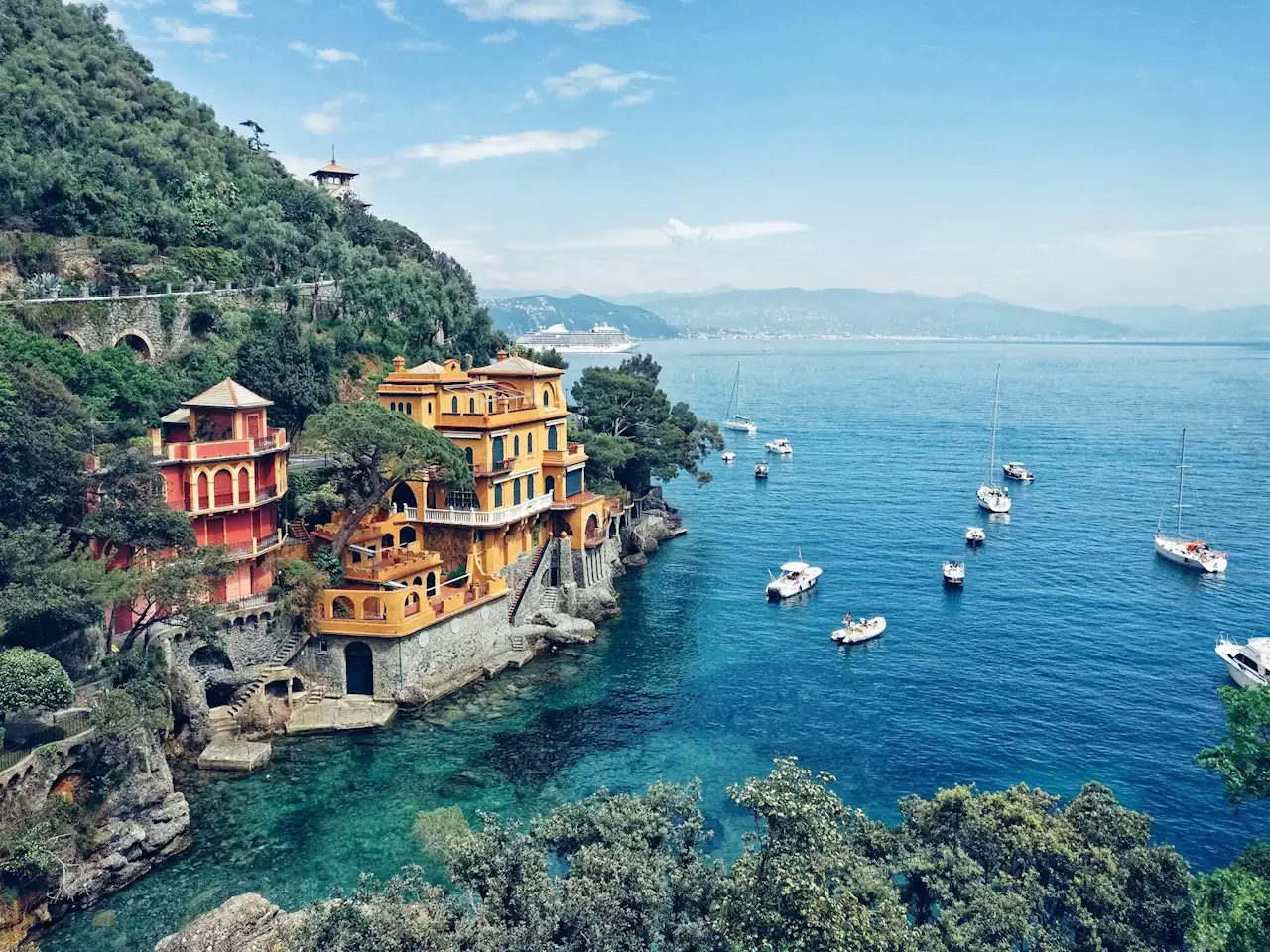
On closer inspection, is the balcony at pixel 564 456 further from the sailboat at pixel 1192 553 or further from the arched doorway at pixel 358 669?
the sailboat at pixel 1192 553

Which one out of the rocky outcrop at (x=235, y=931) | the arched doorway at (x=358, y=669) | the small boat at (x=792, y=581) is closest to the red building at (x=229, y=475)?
the arched doorway at (x=358, y=669)

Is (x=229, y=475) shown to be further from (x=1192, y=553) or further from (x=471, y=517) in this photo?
(x=1192, y=553)

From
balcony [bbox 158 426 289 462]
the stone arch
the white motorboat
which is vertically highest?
the stone arch

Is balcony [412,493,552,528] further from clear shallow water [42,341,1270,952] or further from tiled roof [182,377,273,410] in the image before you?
tiled roof [182,377,273,410]

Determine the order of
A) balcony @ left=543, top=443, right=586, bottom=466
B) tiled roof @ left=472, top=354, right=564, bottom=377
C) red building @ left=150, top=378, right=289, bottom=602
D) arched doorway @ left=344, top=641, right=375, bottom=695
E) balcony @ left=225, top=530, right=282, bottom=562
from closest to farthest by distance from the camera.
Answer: red building @ left=150, top=378, right=289, bottom=602 < balcony @ left=225, top=530, right=282, bottom=562 < arched doorway @ left=344, top=641, right=375, bottom=695 < tiled roof @ left=472, top=354, right=564, bottom=377 < balcony @ left=543, top=443, right=586, bottom=466

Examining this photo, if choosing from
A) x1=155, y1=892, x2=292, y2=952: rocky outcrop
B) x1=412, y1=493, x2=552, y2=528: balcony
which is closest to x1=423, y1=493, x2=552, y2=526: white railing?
x1=412, y1=493, x2=552, y2=528: balcony

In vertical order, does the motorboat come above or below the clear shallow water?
above

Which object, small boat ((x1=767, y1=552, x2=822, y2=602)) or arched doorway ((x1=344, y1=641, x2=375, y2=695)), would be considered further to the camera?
small boat ((x1=767, y1=552, x2=822, y2=602))

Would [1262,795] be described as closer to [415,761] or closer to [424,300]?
[415,761]
